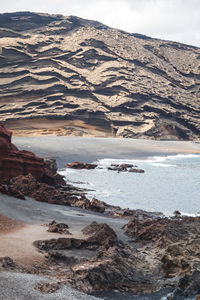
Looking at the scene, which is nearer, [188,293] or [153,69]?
[188,293]

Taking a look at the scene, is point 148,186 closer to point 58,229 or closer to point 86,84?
point 58,229

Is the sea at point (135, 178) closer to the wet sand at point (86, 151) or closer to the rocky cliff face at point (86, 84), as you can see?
the wet sand at point (86, 151)

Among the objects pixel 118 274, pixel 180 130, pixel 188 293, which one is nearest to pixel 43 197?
pixel 118 274

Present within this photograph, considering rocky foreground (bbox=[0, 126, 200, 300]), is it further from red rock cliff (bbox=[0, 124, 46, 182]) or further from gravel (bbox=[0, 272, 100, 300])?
red rock cliff (bbox=[0, 124, 46, 182])

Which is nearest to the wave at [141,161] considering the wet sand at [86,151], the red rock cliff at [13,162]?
the wet sand at [86,151]

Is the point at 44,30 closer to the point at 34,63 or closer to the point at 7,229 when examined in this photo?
the point at 34,63

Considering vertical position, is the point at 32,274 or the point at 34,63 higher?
the point at 34,63
